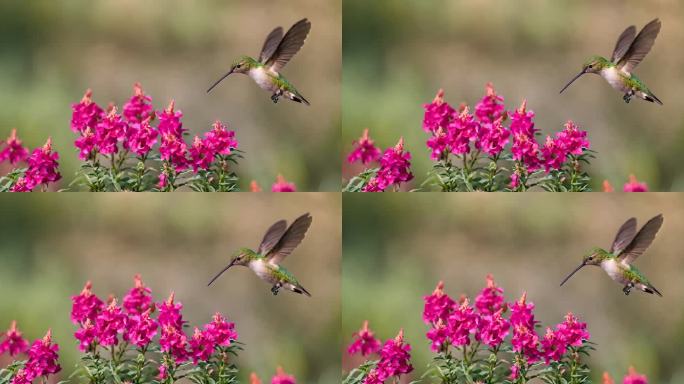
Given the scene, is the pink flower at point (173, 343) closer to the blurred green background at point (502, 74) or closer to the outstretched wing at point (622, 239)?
the blurred green background at point (502, 74)

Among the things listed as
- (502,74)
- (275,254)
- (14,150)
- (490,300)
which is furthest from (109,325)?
(502,74)

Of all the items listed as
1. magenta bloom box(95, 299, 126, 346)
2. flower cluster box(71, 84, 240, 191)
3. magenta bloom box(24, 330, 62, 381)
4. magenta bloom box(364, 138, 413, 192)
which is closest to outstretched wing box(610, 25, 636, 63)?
magenta bloom box(364, 138, 413, 192)

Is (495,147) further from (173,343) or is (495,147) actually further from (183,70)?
(173,343)

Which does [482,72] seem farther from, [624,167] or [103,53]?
[103,53]

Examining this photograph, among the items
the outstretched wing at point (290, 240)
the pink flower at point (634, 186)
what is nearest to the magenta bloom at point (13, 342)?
the outstretched wing at point (290, 240)

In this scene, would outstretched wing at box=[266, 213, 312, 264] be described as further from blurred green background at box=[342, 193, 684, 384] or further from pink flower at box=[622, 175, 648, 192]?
pink flower at box=[622, 175, 648, 192]

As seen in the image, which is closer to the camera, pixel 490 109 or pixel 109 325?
pixel 109 325
